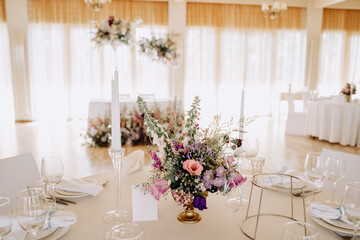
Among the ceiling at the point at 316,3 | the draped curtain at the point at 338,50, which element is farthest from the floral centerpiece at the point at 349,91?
the ceiling at the point at 316,3

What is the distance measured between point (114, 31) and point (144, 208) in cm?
431

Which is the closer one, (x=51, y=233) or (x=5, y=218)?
(x=5, y=218)

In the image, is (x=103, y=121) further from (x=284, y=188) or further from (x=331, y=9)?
(x=331, y=9)

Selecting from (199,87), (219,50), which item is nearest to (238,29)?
(219,50)

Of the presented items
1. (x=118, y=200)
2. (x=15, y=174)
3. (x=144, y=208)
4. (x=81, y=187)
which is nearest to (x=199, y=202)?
(x=144, y=208)

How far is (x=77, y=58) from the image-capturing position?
7.67 m

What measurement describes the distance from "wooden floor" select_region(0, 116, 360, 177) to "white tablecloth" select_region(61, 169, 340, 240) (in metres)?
2.63

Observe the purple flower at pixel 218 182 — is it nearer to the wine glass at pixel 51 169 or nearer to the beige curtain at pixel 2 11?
the wine glass at pixel 51 169

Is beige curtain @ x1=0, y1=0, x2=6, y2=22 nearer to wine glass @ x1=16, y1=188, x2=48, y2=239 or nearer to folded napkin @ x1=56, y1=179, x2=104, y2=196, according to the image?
folded napkin @ x1=56, y1=179, x2=104, y2=196

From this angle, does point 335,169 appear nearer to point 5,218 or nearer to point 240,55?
point 5,218

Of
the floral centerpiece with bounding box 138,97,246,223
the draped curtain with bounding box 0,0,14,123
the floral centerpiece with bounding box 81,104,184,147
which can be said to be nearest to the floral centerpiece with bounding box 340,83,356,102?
the floral centerpiece with bounding box 81,104,184,147

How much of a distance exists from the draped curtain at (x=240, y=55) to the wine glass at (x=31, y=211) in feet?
23.4

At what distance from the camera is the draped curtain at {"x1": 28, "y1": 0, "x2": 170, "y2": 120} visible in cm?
743

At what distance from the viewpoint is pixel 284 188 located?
135 centimetres
